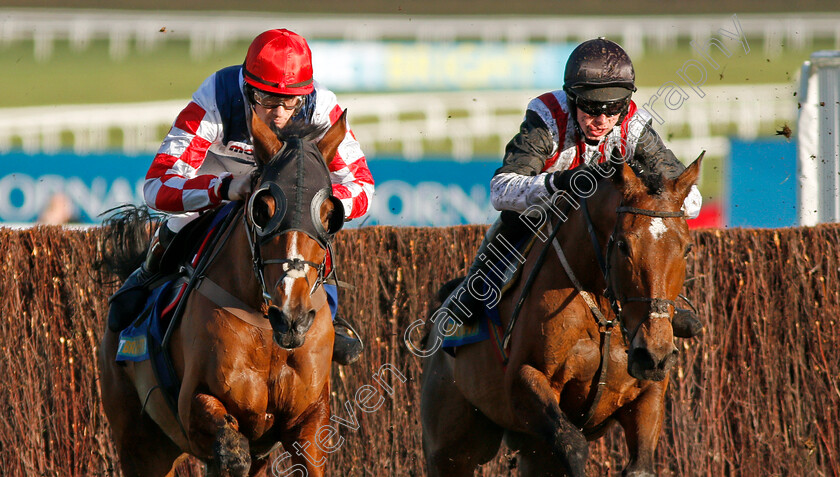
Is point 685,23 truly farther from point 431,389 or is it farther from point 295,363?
point 295,363

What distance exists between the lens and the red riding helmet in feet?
15.3

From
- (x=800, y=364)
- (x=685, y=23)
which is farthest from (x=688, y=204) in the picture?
(x=685, y=23)

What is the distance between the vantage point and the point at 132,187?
11.8m

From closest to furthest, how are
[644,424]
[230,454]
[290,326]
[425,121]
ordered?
[290,326] → [230,454] → [644,424] → [425,121]

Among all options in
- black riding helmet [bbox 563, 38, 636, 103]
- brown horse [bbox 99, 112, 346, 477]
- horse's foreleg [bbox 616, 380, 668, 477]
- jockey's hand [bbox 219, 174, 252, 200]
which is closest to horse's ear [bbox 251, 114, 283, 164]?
brown horse [bbox 99, 112, 346, 477]

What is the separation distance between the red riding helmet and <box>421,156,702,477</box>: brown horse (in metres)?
1.39

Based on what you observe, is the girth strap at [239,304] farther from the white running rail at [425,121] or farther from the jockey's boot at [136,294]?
the white running rail at [425,121]

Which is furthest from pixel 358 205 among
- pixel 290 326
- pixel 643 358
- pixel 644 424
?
pixel 644 424

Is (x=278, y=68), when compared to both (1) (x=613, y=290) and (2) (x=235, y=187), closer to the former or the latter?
(2) (x=235, y=187)

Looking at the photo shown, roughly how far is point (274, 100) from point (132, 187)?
755 centimetres

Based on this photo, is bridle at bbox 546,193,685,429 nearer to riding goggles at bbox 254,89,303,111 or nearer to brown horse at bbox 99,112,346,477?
brown horse at bbox 99,112,346,477

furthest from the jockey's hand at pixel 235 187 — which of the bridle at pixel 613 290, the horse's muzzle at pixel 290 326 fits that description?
the bridle at pixel 613 290

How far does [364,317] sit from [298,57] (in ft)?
9.36

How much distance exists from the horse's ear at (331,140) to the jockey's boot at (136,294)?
1279 mm
